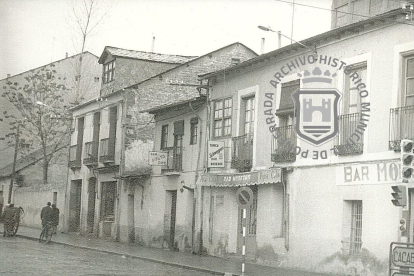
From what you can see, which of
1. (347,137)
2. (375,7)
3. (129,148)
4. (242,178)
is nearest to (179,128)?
(129,148)

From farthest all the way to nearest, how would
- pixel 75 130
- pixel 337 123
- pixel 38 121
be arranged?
1. pixel 38 121
2. pixel 75 130
3. pixel 337 123

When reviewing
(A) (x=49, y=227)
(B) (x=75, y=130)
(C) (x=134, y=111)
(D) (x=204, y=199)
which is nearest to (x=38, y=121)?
(B) (x=75, y=130)

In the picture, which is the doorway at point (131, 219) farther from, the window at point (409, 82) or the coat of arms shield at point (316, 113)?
the window at point (409, 82)

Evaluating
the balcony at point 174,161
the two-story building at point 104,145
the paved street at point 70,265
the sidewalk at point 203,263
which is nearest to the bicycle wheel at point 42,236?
the sidewalk at point 203,263

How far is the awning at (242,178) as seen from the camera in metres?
22.0

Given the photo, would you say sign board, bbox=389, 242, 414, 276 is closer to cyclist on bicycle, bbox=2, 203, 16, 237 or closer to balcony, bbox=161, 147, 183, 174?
balcony, bbox=161, 147, 183, 174

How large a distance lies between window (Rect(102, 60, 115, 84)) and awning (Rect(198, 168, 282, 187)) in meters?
12.7

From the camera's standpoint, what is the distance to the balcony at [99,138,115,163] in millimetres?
34625

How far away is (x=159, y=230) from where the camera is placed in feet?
99.1

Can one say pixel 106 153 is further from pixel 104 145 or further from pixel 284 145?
pixel 284 145

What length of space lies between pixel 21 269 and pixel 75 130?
2487 cm

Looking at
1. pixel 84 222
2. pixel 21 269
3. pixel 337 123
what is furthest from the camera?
pixel 84 222

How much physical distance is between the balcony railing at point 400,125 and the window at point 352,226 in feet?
8.25

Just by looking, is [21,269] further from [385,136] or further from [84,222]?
[84,222]
